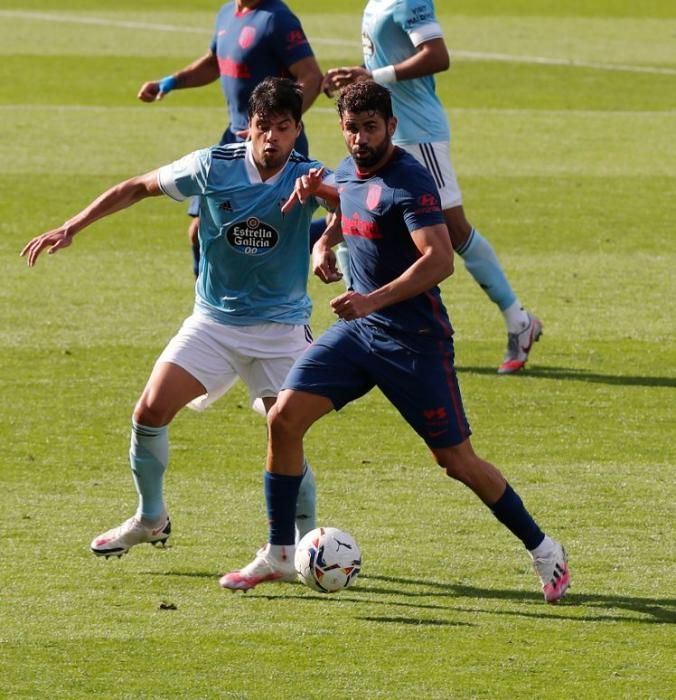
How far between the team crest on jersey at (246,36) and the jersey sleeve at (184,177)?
316 centimetres

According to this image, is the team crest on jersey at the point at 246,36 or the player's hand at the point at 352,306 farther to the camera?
the team crest on jersey at the point at 246,36

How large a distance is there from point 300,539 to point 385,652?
1136 millimetres

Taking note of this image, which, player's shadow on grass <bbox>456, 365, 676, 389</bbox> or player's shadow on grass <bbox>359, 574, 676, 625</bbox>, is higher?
player's shadow on grass <bbox>359, 574, 676, 625</bbox>

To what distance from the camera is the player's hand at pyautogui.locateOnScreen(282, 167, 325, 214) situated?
698 centimetres

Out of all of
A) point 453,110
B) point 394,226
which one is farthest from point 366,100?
point 453,110

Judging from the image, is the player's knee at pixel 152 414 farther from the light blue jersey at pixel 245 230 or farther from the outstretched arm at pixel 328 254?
the outstretched arm at pixel 328 254

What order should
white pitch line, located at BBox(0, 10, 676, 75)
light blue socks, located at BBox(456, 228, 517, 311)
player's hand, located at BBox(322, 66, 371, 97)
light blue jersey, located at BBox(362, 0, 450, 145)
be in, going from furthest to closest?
1. white pitch line, located at BBox(0, 10, 676, 75)
2. light blue socks, located at BBox(456, 228, 517, 311)
3. light blue jersey, located at BBox(362, 0, 450, 145)
4. player's hand, located at BBox(322, 66, 371, 97)

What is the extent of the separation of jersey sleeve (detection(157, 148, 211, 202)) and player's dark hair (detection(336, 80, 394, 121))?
0.79 m

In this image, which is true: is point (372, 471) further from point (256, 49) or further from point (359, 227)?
point (256, 49)

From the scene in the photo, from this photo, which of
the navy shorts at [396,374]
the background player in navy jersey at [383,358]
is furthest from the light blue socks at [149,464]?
the navy shorts at [396,374]

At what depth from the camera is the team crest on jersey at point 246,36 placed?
34.2 feet

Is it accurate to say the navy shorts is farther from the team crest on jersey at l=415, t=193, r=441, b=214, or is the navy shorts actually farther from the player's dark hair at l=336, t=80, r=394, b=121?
the player's dark hair at l=336, t=80, r=394, b=121

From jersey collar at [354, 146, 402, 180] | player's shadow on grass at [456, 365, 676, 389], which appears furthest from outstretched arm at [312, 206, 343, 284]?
player's shadow on grass at [456, 365, 676, 389]

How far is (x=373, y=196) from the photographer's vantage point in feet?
22.4
